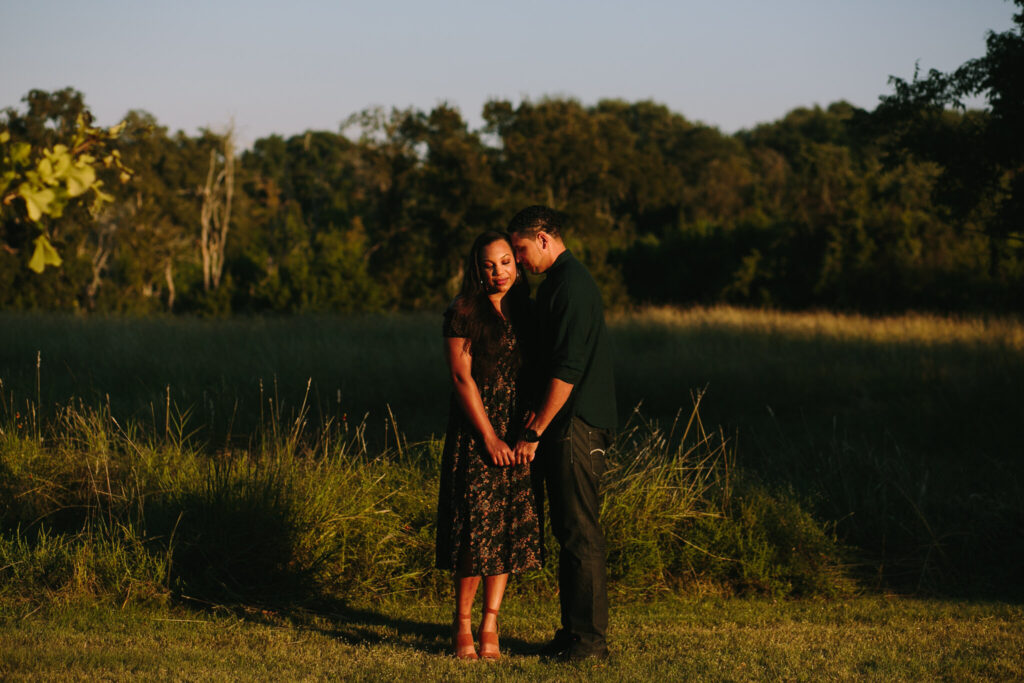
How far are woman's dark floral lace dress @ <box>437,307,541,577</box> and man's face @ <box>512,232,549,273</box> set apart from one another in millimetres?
329

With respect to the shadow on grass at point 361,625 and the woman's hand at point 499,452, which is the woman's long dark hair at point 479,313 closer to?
the woman's hand at point 499,452

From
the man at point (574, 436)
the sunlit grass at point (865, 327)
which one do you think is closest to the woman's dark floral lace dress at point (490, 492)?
the man at point (574, 436)

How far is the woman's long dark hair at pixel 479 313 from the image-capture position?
4453 mm

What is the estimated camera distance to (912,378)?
1462cm

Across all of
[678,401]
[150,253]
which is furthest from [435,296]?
[678,401]

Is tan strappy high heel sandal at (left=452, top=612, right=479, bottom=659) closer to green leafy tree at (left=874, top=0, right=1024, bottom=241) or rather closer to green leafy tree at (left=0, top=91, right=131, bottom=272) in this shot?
green leafy tree at (left=0, top=91, right=131, bottom=272)

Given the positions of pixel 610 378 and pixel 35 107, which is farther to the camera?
pixel 35 107

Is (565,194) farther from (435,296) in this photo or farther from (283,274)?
(283,274)

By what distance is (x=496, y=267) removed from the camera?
446cm

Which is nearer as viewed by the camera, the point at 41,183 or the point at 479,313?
the point at 41,183

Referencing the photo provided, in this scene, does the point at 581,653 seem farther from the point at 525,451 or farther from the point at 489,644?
the point at 525,451

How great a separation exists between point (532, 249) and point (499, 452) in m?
0.97

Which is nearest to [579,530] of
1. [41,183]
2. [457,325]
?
[457,325]

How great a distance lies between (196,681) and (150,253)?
4249 centimetres
